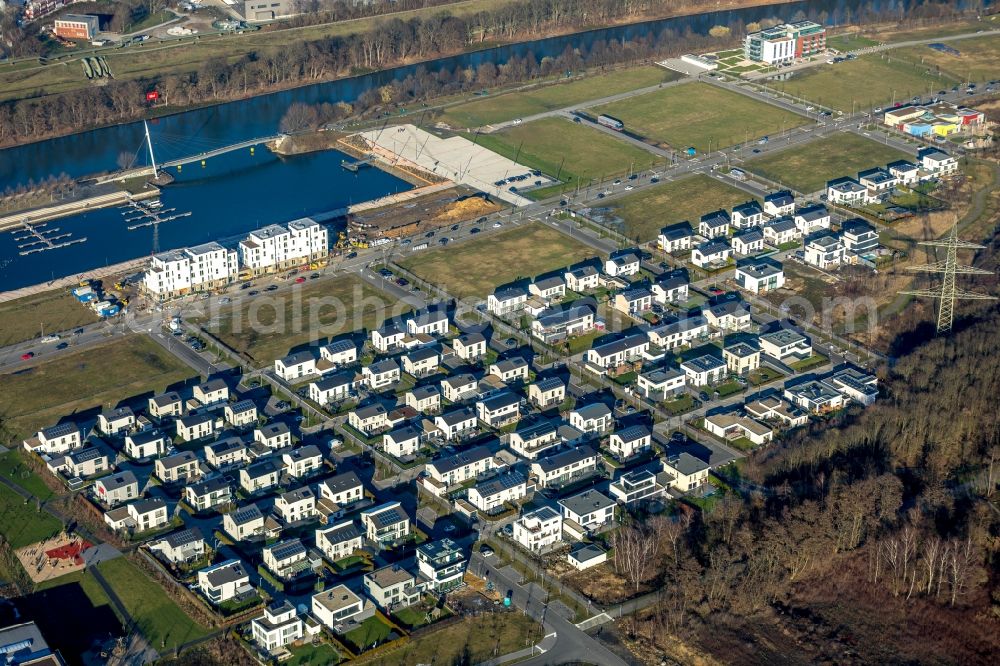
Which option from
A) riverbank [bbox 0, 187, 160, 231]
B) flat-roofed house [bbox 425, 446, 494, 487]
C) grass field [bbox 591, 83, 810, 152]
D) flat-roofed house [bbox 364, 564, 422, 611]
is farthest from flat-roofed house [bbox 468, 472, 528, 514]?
grass field [bbox 591, 83, 810, 152]

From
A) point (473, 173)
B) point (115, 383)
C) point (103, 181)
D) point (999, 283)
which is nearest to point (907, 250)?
point (999, 283)

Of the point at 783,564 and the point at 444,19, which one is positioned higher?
the point at 444,19

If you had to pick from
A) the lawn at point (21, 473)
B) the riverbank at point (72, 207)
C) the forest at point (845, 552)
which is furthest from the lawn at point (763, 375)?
the riverbank at point (72, 207)

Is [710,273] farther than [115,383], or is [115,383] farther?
[710,273]

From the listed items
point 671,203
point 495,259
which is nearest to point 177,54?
point 495,259

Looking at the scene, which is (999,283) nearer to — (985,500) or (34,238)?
(985,500)

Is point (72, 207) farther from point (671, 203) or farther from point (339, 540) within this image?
point (339, 540)

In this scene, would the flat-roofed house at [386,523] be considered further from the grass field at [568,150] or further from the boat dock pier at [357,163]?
the boat dock pier at [357,163]
